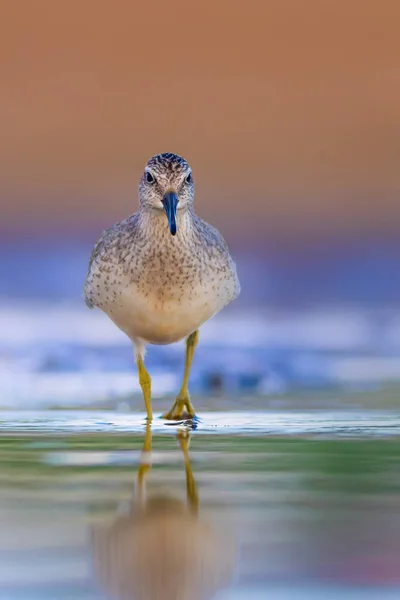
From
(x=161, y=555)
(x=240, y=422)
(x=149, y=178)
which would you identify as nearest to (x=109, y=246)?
(x=149, y=178)

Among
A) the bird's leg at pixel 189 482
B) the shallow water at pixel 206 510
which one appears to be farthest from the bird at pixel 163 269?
the bird's leg at pixel 189 482

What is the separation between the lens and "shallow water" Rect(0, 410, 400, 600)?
4453mm

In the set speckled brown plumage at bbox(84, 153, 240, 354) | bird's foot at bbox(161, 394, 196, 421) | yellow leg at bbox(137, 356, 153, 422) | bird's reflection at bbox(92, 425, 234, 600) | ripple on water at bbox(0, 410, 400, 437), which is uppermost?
speckled brown plumage at bbox(84, 153, 240, 354)

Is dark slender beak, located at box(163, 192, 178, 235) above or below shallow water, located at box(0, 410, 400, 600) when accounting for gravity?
above

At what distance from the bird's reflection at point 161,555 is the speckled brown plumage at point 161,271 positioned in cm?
379

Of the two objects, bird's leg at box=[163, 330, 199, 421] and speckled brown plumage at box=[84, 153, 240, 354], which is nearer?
speckled brown plumage at box=[84, 153, 240, 354]

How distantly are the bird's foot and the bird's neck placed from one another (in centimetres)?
122

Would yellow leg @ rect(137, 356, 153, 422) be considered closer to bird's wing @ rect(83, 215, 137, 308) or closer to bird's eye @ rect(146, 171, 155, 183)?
bird's wing @ rect(83, 215, 137, 308)

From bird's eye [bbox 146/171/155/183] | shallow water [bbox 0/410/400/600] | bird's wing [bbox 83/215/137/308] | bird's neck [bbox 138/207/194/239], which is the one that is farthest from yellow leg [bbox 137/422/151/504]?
bird's eye [bbox 146/171/155/183]

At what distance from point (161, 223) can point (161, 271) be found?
0.36 meters

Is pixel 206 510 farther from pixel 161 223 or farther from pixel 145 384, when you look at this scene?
pixel 145 384

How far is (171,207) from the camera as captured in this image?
9406 millimetres

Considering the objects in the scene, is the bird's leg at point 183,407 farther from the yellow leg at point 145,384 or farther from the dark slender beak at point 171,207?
the dark slender beak at point 171,207

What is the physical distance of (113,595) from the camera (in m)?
4.26
